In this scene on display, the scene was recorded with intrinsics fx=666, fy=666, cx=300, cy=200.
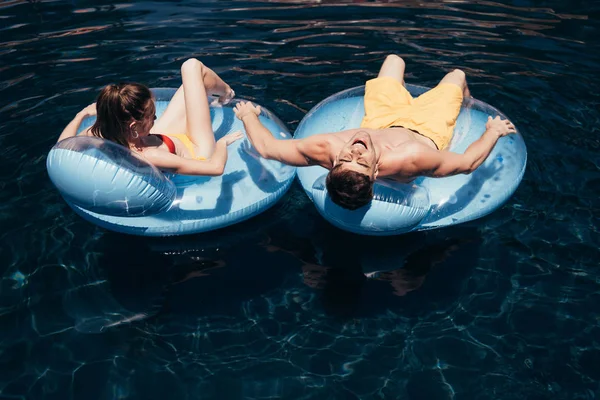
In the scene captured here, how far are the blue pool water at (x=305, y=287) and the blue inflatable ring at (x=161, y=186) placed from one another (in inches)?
14.0

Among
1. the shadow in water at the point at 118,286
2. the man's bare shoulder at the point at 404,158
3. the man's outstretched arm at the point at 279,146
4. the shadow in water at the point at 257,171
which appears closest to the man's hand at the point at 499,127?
the man's bare shoulder at the point at 404,158

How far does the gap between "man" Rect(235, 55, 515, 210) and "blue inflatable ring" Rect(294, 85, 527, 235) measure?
16 cm

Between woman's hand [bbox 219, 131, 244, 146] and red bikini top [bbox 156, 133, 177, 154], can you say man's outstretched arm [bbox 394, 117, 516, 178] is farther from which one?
red bikini top [bbox 156, 133, 177, 154]

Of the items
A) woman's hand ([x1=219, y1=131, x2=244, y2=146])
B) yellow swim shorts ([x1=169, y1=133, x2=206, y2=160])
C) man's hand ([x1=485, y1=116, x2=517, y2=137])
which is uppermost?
man's hand ([x1=485, y1=116, x2=517, y2=137])

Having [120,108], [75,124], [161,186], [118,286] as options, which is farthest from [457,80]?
[118,286]

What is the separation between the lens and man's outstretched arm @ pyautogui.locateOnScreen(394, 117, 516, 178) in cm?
460

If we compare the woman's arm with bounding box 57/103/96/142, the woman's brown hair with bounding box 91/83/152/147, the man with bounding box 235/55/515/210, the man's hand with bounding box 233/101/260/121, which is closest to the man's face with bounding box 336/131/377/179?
the man with bounding box 235/55/515/210

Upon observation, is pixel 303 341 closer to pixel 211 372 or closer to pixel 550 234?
pixel 211 372

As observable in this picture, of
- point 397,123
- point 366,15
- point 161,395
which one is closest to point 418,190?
point 397,123

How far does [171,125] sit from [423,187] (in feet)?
6.74

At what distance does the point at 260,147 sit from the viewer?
4.95m

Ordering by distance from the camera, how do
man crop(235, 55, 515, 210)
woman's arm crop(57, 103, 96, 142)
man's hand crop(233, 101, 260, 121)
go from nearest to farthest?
man crop(235, 55, 515, 210)
woman's arm crop(57, 103, 96, 142)
man's hand crop(233, 101, 260, 121)

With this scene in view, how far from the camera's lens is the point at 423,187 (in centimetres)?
474

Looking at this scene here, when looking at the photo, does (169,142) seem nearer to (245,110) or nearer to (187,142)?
(187,142)
